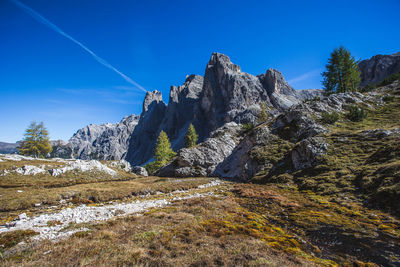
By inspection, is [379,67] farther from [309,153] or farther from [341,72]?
[309,153]

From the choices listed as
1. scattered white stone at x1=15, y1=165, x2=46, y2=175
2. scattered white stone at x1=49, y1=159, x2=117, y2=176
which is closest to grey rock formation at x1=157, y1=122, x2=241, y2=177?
scattered white stone at x1=49, y1=159, x2=117, y2=176

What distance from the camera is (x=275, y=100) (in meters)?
137

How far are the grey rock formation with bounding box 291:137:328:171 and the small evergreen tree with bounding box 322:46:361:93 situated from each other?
3640 cm

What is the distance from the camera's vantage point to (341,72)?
4897 cm

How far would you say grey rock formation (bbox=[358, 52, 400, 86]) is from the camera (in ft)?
359

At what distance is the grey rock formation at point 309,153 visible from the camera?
2392cm

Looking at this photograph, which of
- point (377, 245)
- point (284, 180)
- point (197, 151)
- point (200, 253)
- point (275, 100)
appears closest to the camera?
point (200, 253)

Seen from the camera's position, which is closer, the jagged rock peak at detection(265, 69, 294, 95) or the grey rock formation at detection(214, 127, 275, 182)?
the grey rock formation at detection(214, 127, 275, 182)

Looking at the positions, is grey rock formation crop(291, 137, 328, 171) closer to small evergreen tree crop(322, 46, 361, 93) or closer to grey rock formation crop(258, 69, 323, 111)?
small evergreen tree crop(322, 46, 361, 93)

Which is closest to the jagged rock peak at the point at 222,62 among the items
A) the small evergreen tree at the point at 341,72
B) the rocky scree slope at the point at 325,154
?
the small evergreen tree at the point at 341,72

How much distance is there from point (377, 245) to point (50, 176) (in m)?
48.2

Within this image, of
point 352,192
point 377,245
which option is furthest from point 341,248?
point 352,192

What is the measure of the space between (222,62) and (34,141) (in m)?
149

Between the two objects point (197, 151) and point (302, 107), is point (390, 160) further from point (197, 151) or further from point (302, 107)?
point (197, 151)
